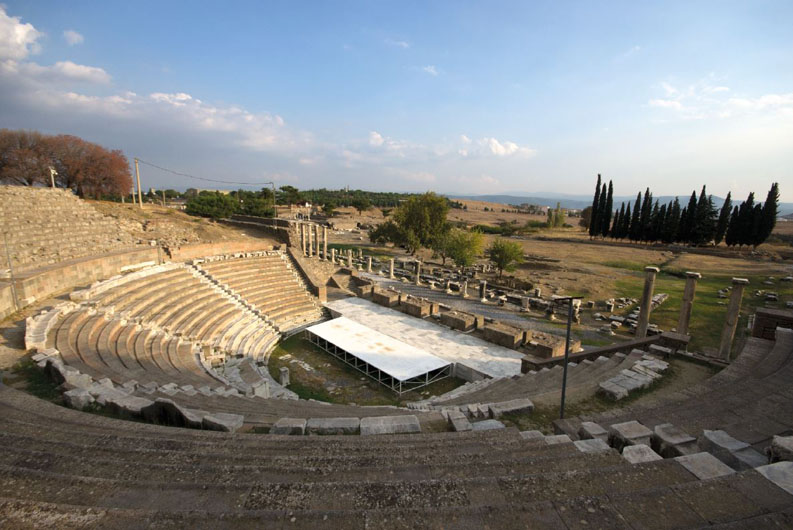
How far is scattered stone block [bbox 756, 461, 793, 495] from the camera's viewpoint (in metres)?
3.34

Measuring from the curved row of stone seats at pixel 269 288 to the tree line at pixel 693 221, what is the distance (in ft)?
164

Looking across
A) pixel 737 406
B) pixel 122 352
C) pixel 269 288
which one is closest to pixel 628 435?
pixel 737 406

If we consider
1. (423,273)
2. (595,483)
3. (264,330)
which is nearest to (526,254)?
(423,273)

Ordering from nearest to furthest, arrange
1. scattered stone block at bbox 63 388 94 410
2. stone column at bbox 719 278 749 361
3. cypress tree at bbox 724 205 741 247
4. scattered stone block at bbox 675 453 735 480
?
1. scattered stone block at bbox 675 453 735 480
2. scattered stone block at bbox 63 388 94 410
3. stone column at bbox 719 278 749 361
4. cypress tree at bbox 724 205 741 247

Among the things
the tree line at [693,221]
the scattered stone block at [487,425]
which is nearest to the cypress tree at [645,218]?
the tree line at [693,221]

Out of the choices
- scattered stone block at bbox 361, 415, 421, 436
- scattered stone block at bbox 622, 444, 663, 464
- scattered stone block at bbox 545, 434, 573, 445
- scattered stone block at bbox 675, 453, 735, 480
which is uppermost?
scattered stone block at bbox 675, 453, 735, 480

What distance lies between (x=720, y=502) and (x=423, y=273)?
105ft

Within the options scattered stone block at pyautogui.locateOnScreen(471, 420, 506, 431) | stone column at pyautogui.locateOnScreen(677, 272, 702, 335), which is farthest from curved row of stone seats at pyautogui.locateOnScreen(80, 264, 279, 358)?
stone column at pyautogui.locateOnScreen(677, 272, 702, 335)

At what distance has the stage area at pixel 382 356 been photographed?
512 inches

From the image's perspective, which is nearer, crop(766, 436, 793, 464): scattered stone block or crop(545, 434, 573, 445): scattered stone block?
crop(766, 436, 793, 464): scattered stone block

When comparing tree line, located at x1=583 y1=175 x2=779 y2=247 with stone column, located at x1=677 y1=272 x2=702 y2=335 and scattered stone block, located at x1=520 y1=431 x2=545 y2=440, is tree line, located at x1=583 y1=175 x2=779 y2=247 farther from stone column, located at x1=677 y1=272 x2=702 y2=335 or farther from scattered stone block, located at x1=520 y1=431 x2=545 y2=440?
scattered stone block, located at x1=520 y1=431 x2=545 y2=440

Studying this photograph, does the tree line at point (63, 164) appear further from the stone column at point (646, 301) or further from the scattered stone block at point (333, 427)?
Answer: the stone column at point (646, 301)

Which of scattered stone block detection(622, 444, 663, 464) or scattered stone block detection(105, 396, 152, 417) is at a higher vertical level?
scattered stone block detection(622, 444, 663, 464)

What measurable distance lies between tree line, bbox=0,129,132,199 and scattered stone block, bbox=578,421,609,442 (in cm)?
4051
